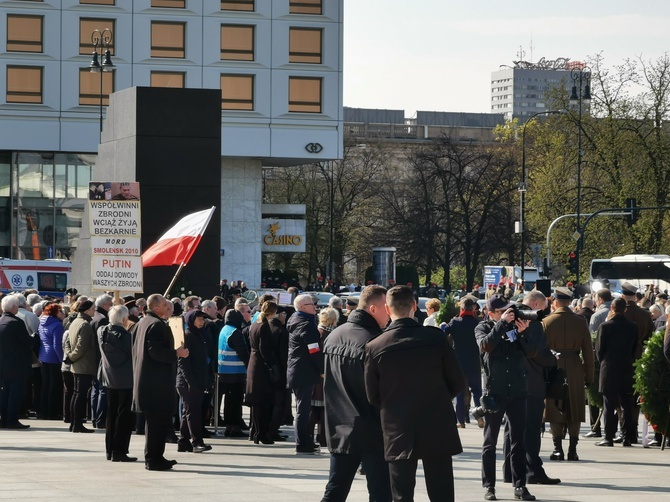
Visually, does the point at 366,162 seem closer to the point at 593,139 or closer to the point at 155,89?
the point at 593,139

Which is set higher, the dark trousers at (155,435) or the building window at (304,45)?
the building window at (304,45)

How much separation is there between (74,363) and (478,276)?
7542 centimetres

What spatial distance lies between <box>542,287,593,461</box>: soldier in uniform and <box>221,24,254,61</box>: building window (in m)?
54.0

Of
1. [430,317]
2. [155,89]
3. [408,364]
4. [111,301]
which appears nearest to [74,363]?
[111,301]

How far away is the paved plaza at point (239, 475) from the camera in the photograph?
11.7 m

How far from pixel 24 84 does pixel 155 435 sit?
176 feet

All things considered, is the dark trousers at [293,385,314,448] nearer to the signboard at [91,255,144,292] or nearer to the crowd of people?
the crowd of people

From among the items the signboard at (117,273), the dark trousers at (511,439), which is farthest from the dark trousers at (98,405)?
the dark trousers at (511,439)

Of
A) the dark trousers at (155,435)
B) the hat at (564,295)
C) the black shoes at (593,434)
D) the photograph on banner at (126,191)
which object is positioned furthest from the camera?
the photograph on banner at (126,191)

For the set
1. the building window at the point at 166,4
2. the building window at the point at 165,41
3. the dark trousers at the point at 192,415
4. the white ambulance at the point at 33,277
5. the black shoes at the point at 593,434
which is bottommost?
the black shoes at the point at 593,434

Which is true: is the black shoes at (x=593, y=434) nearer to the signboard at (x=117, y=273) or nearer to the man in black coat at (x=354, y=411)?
the signboard at (x=117, y=273)

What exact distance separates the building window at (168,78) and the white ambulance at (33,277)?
1215 cm

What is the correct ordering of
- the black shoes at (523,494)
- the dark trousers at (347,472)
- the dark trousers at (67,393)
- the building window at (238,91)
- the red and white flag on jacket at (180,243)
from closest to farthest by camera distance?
the dark trousers at (347,472) → the black shoes at (523,494) → the dark trousers at (67,393) → the red and white flag on jacket at (180,243) → the building window at (238,91)

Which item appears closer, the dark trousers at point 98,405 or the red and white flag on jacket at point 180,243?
the dark trousers at point 98,405
